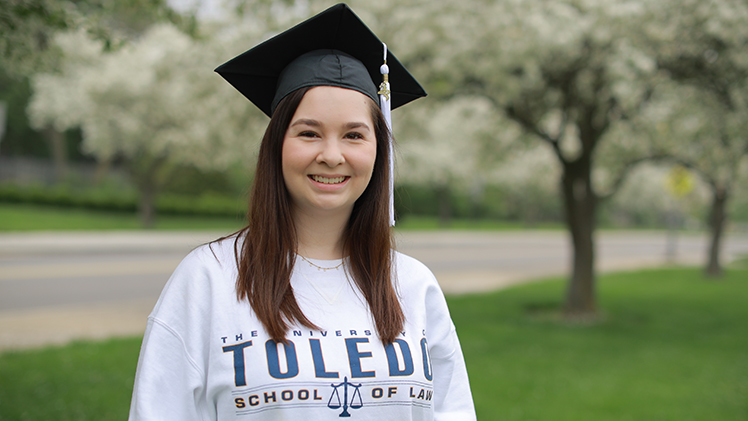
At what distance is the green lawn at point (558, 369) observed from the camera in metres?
4.80

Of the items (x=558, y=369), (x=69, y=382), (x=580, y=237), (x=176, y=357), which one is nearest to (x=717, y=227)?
(x=580, y=237)

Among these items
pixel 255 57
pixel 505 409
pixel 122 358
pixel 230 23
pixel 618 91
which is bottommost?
pixel 505 409

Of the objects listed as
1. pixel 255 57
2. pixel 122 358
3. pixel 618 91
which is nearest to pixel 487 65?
pixel 618 91

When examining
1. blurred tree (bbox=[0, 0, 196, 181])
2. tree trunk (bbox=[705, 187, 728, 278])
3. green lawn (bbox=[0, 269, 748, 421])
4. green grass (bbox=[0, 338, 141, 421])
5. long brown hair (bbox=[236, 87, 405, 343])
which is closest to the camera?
long brown hair (bbox=[236, 87, 405, 343])

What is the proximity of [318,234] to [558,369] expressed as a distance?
5364 millimetres

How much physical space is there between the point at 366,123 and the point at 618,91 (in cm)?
606

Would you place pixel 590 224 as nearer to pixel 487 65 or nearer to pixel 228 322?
pixel 487 65

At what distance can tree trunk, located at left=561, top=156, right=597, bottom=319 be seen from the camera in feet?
29.6

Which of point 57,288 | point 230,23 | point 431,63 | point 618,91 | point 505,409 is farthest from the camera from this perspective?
point 57,288

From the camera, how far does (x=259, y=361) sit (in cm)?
139

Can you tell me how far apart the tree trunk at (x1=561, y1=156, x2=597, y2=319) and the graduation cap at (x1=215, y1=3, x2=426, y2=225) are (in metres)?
7.91

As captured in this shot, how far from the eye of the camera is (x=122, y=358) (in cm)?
578

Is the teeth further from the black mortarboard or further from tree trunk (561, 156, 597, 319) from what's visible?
tree trunk (561, 156, 597, 319)

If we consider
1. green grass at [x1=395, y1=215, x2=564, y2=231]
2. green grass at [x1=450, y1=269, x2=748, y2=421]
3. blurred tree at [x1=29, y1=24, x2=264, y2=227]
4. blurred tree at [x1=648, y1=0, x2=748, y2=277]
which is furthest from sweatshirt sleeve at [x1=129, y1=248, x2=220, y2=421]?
green grass at [x1=395, y1=215, x2=564, y2=231]
